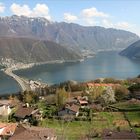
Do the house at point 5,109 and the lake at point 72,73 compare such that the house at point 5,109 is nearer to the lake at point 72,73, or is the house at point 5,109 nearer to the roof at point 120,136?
the roof at point 120,136

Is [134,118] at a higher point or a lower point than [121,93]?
lower

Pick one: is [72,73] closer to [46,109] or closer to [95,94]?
[95,94]

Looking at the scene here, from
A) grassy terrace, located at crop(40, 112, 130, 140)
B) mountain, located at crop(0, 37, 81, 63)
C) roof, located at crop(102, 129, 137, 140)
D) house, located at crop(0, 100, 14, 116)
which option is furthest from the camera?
mountain, located at crop(0, 37, 81, 63)

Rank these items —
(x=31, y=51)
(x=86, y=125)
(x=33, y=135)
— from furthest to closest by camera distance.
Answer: (x=31, y=51)
(x=86, y=125)
(x=33, y=135)

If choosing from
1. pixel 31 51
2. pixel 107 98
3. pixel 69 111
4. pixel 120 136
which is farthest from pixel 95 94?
pixel 31 51

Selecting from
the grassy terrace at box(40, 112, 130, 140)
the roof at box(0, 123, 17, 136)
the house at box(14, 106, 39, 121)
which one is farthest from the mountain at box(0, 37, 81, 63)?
the roof at box(0, 123, 17, 136)

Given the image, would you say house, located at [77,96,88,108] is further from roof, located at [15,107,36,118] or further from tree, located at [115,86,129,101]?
roof, located at [15,107,36,118]
